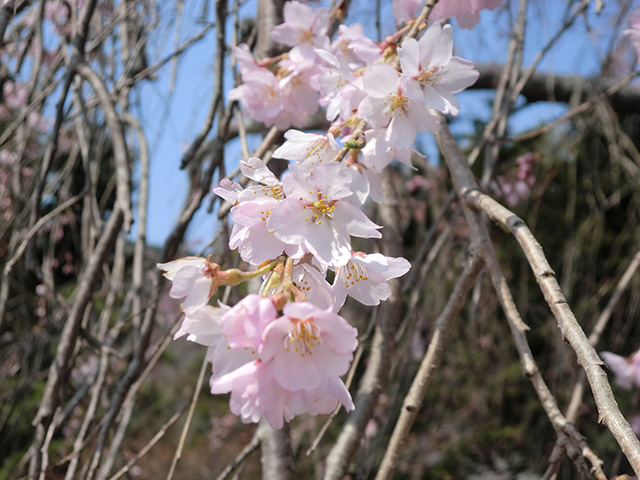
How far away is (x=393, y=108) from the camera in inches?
32.3

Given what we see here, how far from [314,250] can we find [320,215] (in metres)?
0.04

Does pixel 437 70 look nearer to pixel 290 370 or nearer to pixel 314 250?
pixel 314 250

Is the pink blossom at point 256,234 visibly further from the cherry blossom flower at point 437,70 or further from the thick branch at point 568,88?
the thick branch at point 568,88

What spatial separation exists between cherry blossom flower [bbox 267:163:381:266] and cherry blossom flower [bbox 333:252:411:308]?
3 cm

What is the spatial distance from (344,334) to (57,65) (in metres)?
1.71

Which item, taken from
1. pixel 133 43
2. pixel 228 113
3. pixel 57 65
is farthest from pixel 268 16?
pixel 57 65

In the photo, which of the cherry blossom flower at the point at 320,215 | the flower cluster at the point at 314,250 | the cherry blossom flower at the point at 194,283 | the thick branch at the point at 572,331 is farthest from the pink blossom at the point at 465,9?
the cherry blossom flower at the point at 194,283

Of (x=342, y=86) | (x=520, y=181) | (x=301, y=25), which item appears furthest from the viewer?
(x=520, y=181)

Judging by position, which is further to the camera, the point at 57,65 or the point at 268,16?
the point at 57,65

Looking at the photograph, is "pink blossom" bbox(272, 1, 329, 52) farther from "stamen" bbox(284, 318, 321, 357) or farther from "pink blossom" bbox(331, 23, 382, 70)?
"stamen" bbox(284, 318, 321, 357)

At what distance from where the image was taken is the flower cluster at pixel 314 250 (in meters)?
0.54

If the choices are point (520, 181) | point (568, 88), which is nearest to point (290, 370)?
point (520, 181)

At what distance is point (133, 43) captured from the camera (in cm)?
192

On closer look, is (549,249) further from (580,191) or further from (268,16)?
(268,16)
